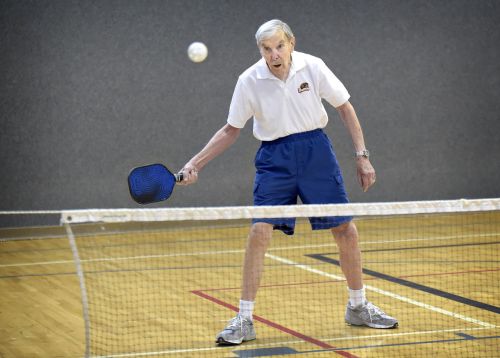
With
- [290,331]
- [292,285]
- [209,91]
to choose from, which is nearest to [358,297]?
[290,331]

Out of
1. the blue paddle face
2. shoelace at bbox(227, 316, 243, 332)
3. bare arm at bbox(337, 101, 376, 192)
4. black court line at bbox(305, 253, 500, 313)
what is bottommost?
shoelace at bbox(227, 316, 243, 332)

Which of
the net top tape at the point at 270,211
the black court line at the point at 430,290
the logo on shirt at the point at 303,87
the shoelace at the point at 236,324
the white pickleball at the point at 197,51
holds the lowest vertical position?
the shoelace at the point at 236,324

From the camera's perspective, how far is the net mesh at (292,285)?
15.3 feet

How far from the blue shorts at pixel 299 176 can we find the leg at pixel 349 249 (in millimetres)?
88

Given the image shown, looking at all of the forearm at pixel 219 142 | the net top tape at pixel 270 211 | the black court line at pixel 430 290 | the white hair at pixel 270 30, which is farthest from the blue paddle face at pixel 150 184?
the black court line at pixel 430 290

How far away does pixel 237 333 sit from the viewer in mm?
4949

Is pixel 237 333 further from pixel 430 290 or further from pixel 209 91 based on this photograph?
pixel 209 91

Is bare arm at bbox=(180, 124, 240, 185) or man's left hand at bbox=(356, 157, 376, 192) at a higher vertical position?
bare arm at bbox=(180, 124, 240, 185)

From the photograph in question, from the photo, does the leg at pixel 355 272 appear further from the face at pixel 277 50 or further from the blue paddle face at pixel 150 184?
the blue paddle face at pixel 150 184

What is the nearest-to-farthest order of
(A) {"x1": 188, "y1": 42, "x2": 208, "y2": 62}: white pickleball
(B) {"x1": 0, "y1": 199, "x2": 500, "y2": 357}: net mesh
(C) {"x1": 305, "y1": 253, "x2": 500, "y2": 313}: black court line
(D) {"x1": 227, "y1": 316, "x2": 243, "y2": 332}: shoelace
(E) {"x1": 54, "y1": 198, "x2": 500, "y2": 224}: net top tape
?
(E) {"x1": 54, "y1": 198, "x2": 500, "y2": 224}: net top tape < (B) {"x1": 0, "y1": 199, "x2": 500, "y2": 357}: net mesh < (D) {"x1": 227, "y1": 316, "x2": 243, "y2": 332}: shoelace < (C) {"x1": 305, "y1": 253, "x2": 500, "y2": 313}: black court line < (A) {"x1": 188, "y1": 42, "x2": 208, "y2": 62}: white pickleball

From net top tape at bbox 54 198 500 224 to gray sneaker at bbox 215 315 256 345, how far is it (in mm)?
1006

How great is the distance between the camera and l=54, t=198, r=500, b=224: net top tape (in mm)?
3986

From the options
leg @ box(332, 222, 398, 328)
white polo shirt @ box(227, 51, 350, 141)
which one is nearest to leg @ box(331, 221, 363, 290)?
leg @ box(332, 222, 398, 328)

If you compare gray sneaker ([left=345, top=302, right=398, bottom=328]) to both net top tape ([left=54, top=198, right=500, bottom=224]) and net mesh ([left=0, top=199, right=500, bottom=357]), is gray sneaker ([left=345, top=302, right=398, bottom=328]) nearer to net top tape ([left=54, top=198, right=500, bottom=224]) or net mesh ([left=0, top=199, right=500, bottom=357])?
net mesh ([left=0, top=199, right=500, bottom=357])
